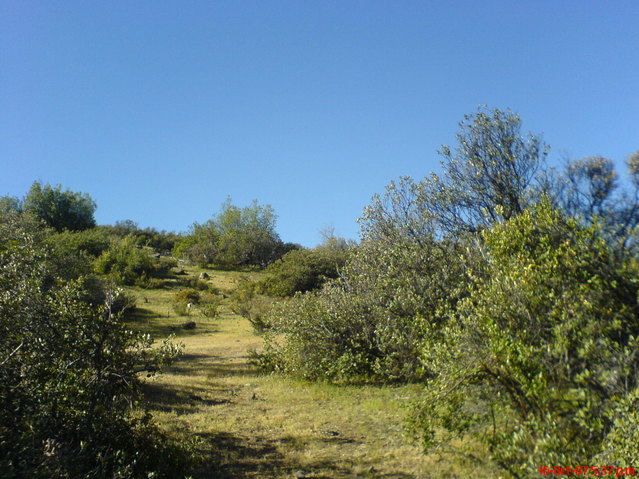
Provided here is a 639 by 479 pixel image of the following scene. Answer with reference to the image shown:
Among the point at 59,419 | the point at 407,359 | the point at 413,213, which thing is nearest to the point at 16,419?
the point at 59,419

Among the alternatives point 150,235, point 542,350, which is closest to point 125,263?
point 150,235

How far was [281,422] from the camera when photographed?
10289 millimetres

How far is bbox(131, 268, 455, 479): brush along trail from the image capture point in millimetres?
7562

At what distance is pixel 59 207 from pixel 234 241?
2027 centimetres

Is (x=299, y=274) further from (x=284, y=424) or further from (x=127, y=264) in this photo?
(x=284, y=424)

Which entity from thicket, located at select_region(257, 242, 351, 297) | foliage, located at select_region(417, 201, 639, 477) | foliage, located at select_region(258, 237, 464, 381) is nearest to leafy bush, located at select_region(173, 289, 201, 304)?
thicket, located at select_region(257, 242, 351, 297)

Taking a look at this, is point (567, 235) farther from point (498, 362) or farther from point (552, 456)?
point (552, 456)

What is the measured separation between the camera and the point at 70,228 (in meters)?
52.7

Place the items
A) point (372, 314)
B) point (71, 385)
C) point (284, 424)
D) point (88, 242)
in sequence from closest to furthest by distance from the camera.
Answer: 1. point (71, 385)
2. point (284, 424)
3. point (372, 314)
4. point (88, 242)

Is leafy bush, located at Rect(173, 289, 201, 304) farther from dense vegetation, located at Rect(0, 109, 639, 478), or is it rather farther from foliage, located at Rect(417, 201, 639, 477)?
foliage, located at Rect(417, 201, 639, 477)

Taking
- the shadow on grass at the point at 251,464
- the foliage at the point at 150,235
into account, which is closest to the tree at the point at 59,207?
the foliage at the point at 150,235

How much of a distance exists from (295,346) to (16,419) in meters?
9.60

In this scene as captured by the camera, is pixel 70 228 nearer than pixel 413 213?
No

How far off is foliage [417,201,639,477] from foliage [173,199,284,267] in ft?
171
